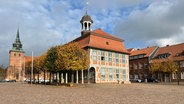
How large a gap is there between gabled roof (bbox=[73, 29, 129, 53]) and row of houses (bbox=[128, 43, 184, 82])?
1824 centimetres

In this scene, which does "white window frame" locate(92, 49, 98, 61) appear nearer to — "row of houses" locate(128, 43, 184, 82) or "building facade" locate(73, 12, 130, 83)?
"building facade" locate(73, 12, 130, 83)

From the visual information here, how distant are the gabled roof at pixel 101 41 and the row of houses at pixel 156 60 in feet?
59.8

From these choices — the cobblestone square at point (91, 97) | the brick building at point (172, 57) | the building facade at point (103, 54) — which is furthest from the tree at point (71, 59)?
the brick building at point (172, 57)

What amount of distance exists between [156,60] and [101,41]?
25021mm

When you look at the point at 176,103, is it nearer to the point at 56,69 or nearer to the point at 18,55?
A: the point at 56,69

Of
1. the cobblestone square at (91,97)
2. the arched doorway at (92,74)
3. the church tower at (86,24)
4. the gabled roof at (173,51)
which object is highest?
the church tower at (86,24)

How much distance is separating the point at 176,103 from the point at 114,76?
37.3m

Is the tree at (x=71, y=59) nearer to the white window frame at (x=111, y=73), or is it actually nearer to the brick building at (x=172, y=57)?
the white window frame at (x=111, y=73)

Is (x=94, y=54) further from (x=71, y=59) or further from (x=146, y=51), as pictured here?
(x=146, y=51)

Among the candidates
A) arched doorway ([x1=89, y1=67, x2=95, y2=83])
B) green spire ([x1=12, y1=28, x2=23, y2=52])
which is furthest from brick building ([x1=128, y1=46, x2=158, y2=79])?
green spire ([x1=12, y1=28, x2=23, y2=52])

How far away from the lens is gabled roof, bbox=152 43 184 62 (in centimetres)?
6294

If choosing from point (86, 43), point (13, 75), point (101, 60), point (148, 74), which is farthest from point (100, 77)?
point (13, 75)

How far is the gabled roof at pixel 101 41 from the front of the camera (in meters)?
47.6

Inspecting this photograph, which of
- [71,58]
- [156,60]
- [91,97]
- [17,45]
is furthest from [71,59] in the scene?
[17,45]
